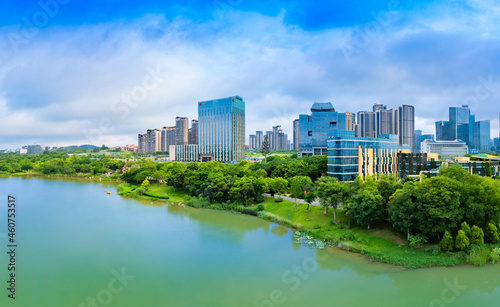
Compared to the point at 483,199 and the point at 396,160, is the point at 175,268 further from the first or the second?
the point at 396,160

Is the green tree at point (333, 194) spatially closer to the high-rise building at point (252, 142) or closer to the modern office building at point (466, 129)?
the modern office building at point (466, 129)

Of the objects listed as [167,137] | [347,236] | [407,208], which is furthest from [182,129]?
[407,208]

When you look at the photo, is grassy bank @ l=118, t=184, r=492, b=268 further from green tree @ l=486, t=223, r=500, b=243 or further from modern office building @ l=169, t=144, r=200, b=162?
modern office building @ l=169, t=144, r=200, b=162

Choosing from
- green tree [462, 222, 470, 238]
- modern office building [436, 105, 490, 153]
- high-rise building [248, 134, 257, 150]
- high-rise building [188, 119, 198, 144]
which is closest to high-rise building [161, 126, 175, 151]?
high-rise building [188, 119, 198, 144]

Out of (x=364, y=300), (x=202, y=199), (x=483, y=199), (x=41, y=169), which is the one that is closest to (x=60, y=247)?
(x=202, y=199)

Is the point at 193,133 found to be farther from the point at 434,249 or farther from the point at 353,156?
the point at 434,249

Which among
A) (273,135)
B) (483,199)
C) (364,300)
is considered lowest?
(364,300)
